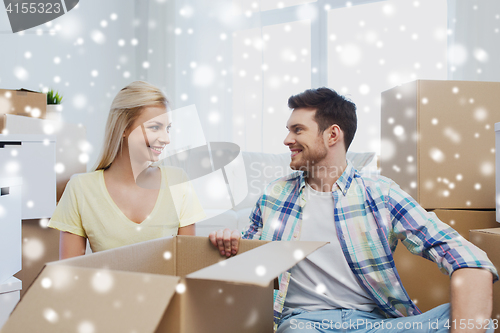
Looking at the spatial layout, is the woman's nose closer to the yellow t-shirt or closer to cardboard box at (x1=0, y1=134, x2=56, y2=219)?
the yellow t-shirt

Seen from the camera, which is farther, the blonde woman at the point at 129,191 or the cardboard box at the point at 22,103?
the cardboard box at the point at 22,103

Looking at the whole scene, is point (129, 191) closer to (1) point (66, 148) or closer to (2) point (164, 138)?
(2) point (164, 138)

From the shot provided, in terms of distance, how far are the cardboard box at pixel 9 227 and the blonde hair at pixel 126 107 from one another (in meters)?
0.24

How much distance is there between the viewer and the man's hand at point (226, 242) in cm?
68

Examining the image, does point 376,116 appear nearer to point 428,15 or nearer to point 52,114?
point 428,15

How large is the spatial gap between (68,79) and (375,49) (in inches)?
79.0

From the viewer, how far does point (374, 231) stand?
917 millimetres

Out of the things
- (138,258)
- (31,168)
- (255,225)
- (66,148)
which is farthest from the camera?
(66,148)

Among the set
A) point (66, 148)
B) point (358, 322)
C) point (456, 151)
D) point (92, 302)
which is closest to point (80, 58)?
point (66, 148)

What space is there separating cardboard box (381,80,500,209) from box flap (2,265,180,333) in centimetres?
115

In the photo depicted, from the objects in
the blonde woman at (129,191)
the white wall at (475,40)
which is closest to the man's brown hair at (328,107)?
the blonde woman at (129,191)

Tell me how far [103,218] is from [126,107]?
279mm

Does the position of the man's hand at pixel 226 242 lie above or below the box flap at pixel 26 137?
below

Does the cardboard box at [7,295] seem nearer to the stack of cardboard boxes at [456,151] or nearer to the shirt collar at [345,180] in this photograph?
the shirt collar at [345,180]
